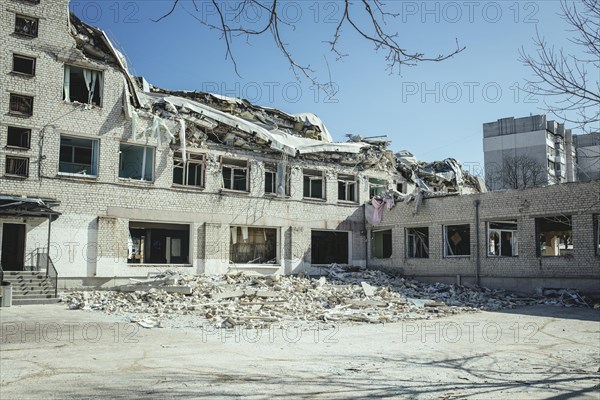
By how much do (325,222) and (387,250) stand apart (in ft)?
13.0

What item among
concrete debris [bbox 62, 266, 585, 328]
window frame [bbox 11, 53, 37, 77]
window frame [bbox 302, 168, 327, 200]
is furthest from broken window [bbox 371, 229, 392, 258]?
window frame [bbox 11, 53, 37, 77]

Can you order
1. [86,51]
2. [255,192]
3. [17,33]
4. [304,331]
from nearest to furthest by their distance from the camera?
[304,331] < [17,33] < [86,51] < [255,192]

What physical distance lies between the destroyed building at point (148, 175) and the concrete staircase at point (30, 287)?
69 centimetres

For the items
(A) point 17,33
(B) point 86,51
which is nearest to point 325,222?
(B) point 86,51

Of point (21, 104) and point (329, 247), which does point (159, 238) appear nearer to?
point (21, 104)

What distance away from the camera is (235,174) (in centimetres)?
2469

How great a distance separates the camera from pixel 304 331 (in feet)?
41.5

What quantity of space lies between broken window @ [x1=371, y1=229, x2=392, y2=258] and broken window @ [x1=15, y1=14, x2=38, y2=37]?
60.1ft

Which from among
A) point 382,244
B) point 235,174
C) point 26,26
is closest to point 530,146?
point 382,244

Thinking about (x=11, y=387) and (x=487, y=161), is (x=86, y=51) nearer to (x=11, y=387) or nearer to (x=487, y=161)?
(x=11, y=387)

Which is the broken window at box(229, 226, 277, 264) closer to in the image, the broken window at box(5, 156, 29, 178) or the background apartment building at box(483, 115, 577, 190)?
the broken window at box(5, 156, 29, 178)

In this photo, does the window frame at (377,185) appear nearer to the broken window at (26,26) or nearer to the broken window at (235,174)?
the broken window at (235,174)

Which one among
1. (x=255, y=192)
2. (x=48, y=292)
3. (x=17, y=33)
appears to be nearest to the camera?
(x=48, y=292)

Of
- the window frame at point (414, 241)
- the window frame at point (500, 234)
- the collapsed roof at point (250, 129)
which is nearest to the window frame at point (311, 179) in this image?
the collapsed roof at point (250, 129)
